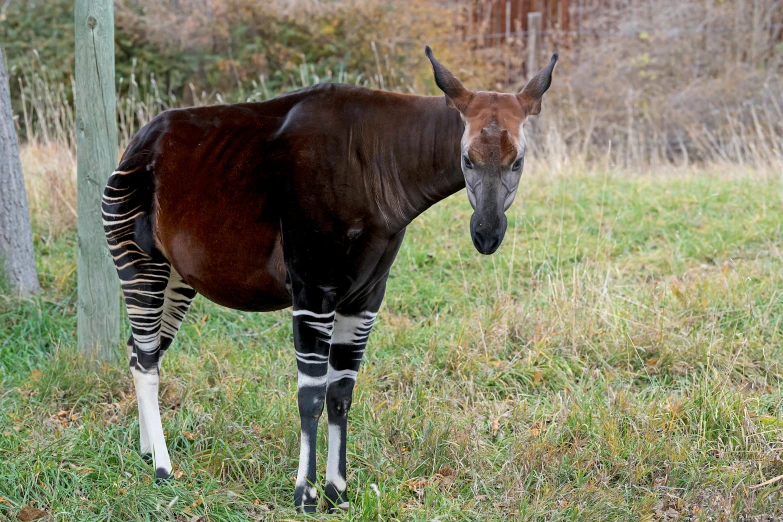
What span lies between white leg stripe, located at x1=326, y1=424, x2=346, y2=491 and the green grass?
20 centimetres

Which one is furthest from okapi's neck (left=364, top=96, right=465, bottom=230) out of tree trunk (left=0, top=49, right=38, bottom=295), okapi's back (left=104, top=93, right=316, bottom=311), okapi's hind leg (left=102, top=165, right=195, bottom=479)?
tree trunk (left=0, top=49, right=38, bottom=295)

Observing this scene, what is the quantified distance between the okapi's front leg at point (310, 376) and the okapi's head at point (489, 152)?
26.0 inches

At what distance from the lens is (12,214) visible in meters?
4.67

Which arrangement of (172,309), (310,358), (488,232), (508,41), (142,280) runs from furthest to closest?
(508,41), (172,309), (142,280), (310,358), (488,232)

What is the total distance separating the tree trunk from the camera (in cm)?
458

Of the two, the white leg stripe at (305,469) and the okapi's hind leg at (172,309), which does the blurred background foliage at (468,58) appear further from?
the white leg stripe at (305,469)

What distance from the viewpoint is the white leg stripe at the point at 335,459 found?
2.96 metres

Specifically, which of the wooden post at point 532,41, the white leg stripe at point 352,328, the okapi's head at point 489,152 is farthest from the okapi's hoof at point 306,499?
the wooden post at point 532,41

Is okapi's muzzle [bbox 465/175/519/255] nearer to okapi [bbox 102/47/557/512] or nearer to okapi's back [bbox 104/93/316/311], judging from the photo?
okapi [bbox 102/47/557/512]

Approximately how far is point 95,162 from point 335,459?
2.09 m

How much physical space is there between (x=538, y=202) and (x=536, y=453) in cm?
373

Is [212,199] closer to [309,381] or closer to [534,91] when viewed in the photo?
[309,381]

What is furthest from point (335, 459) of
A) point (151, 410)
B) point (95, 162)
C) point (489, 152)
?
point (95, 162)

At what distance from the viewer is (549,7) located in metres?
12.1
